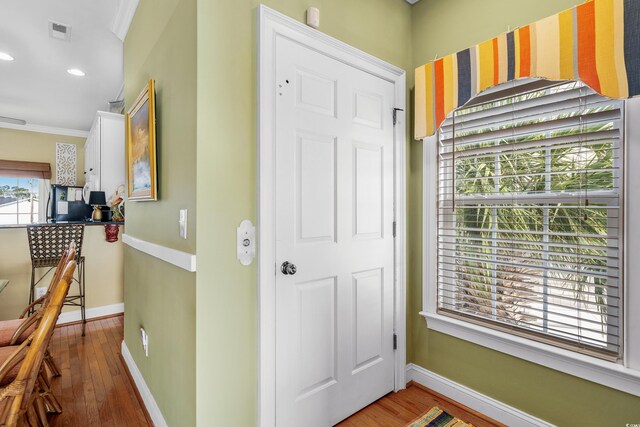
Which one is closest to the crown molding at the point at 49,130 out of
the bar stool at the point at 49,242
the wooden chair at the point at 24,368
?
the bar stool at the point at 49,242

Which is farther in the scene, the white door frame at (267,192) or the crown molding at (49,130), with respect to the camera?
the crown molding at (49,130)

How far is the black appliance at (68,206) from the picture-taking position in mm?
4621

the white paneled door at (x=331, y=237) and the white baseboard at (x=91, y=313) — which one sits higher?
the white paneled door at (x=331, y=237)

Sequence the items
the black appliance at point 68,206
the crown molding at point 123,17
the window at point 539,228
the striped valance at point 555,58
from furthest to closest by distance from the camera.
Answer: the black appliance at point 68,206, the crown molding at point 123,17, the window at point 539,228, the striped valance at point 555,58

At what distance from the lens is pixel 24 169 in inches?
218

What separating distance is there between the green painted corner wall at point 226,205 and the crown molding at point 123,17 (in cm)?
125

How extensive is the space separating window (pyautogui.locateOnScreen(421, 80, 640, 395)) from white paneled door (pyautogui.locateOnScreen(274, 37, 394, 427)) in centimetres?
37

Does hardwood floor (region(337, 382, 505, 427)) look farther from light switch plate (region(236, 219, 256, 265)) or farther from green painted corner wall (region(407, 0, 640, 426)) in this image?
light switch plate (region(236, 219, 256, 265))

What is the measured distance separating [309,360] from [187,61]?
1537 mm

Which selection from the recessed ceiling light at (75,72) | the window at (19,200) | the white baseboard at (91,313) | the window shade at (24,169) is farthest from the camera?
the window at (19,200)

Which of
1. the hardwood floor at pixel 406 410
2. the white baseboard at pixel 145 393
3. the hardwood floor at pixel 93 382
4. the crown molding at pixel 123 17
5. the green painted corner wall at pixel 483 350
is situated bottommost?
the hardwood floor at pixel 93 382

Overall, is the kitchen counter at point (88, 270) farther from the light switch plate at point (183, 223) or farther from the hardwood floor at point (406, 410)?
the hardwood floor at point (406, 410)

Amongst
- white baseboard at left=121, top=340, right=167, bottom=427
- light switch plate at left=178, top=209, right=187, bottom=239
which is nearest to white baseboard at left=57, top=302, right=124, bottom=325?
white baseboard at left=121, top=340, right=167, bottom=427

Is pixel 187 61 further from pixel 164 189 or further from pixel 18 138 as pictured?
pixel 18 138
